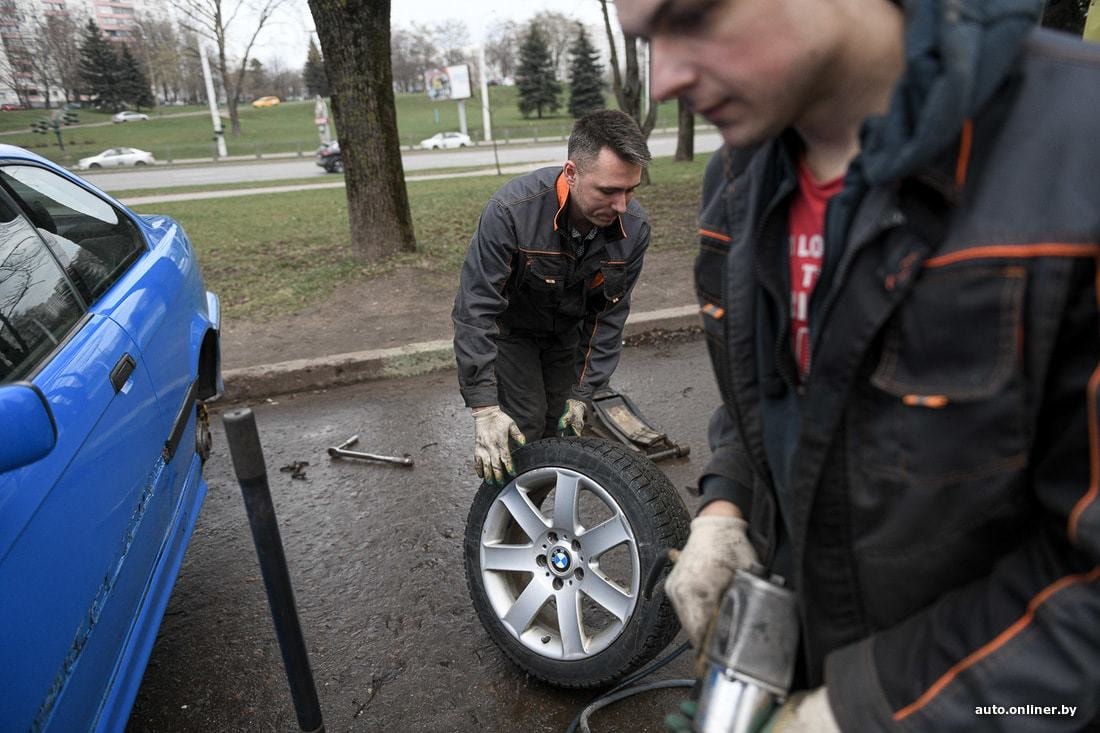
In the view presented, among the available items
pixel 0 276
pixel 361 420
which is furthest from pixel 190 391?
pixel 361 420

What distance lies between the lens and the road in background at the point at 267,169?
23.4m

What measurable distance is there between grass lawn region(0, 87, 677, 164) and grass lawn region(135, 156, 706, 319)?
1077cm

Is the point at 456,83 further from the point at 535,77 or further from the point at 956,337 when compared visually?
the point at 535,77

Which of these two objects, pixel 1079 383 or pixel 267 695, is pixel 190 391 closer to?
pixel 267 695

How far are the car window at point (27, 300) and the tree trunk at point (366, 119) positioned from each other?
4885 millimetres

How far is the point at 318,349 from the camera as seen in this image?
5527 mm

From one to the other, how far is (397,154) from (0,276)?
18.5 ft

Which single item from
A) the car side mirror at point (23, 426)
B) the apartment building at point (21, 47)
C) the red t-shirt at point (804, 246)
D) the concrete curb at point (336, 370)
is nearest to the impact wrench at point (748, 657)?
the red t-shirt at point (804, 246)

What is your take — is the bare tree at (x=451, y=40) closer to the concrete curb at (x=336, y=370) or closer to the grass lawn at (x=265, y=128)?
the grass lawn at (x=265, y=128)

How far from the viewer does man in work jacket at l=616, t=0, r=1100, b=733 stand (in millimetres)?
858

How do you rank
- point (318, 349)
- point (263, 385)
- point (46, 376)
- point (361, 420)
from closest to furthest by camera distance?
point (46, 376)
point (361, 420)
point (263, 385)
point (318, 349)

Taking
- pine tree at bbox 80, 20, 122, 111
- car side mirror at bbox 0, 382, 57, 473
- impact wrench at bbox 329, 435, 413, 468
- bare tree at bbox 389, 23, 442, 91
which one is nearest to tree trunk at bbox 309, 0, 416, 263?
impact wrench at bbox 329, 435, 413, 468

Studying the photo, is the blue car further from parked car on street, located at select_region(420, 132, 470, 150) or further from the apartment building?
parked car on street, located at select_region(420, 132, 470, 150)

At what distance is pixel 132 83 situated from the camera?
170ft
